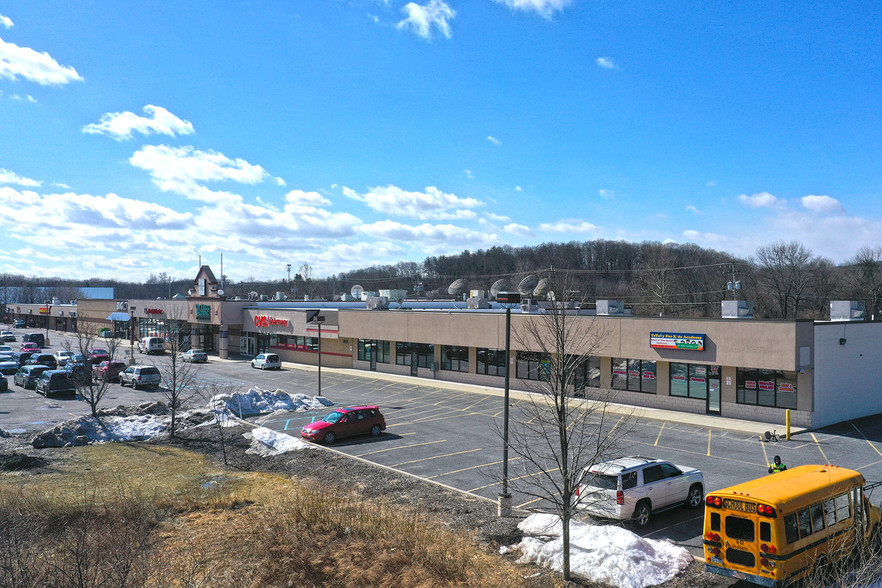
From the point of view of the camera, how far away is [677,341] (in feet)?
106

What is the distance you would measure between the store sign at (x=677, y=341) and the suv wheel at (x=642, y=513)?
57.7 ft

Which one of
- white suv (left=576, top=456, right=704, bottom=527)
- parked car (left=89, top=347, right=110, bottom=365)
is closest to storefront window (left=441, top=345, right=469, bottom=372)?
white suv (left=576, top=456, right=704, bottom=527)

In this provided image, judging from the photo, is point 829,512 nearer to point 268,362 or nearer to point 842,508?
point 842,508

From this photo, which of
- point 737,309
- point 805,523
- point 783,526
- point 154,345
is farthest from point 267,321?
point 783,526

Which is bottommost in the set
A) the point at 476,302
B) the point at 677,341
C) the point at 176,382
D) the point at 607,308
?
the point at 176,382

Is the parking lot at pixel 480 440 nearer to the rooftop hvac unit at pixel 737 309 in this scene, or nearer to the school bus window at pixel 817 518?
the school bus window at pixel 817 518

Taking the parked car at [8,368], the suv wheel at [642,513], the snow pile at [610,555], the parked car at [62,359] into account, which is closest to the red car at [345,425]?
the snow pile at [610,555]

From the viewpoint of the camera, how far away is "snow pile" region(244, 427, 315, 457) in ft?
80.8

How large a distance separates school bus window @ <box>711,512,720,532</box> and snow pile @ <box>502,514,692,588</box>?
1.36 metres

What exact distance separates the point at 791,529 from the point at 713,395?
867 inches

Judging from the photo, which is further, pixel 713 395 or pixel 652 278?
pixel 652 278

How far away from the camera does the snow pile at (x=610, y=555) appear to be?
12320 millimetres

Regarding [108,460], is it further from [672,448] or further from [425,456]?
[672,448]

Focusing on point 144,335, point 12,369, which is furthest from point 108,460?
point 144,335
